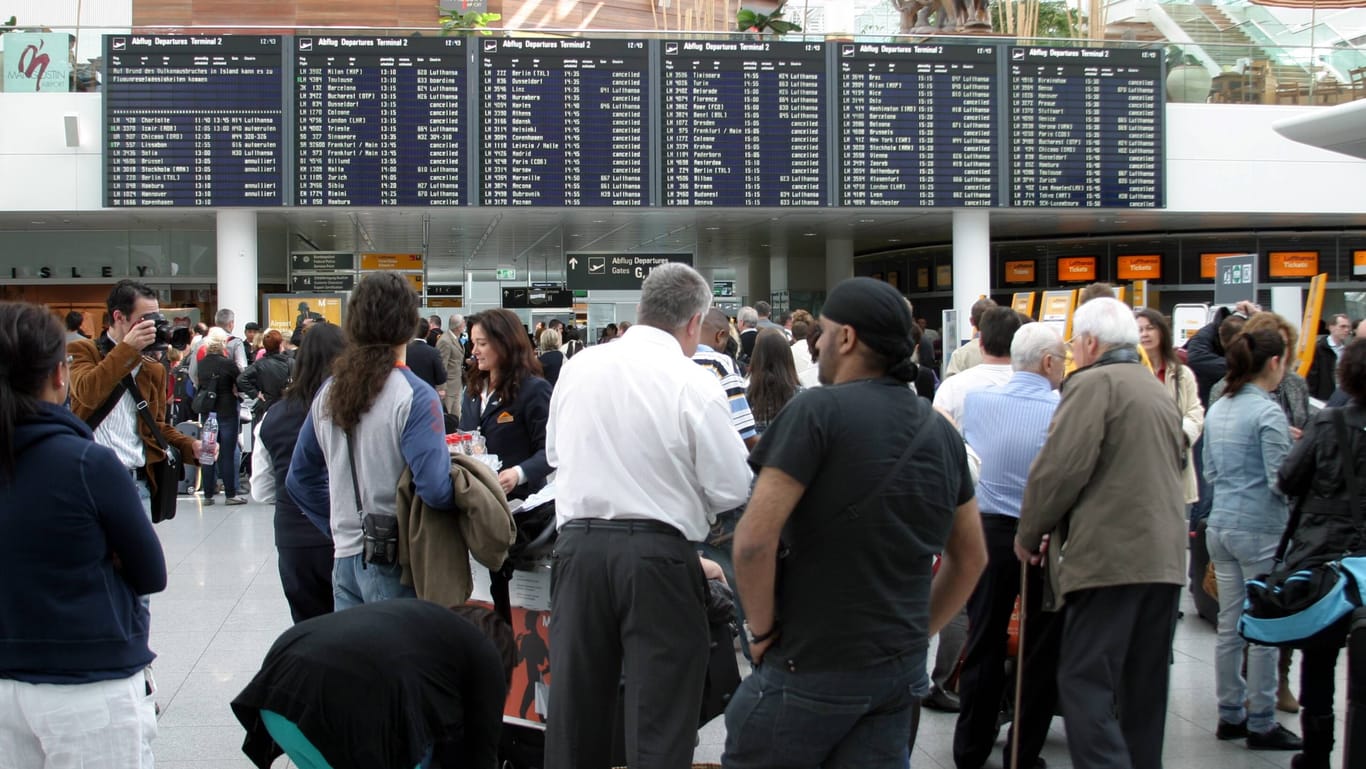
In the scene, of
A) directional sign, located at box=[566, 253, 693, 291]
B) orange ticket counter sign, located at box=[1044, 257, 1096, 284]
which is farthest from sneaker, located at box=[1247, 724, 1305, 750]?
orange ticket counter sign, located at box=[1044, 257, 1096, 284]

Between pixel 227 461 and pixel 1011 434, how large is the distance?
8.65 metres

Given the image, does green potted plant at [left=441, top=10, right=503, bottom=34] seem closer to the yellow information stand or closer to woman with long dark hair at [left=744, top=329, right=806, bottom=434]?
woman with long dark hair at [left=744, top=329, right=806, bottom=434]

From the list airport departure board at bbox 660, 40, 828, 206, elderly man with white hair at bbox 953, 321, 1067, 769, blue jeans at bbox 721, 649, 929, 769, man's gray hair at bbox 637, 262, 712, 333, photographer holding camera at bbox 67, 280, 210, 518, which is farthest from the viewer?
airport departure board at bbox 660, 40, 828, 206

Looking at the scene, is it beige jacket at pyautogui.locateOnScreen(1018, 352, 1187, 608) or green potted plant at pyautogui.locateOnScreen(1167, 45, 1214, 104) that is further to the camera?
green potted plant at pyautogui.locateOnScreen(1167, 45, 1214, 104)

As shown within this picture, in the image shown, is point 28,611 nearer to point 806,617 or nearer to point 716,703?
point 806,617

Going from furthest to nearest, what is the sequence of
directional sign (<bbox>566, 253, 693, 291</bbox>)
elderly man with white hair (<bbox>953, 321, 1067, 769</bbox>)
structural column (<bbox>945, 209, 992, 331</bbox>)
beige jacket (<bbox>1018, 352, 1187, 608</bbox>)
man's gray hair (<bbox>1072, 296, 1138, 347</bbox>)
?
structural column (<bbox>945, 209, 992, 331</bbox>) < directional sign (<bbox>566, 253, 693, 291</bbox>) < elderly man with white hair (<bbox>953, 321, 1067, 769</bbox>) < man's gray hair (<bbox>1072, 296, 1138, 347</bbox>) < beige jacket (<bbox>1018, 352, 1187, 608</bbox>)

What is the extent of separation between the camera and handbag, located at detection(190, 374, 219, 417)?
10711mm

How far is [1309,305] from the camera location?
8.56 metres

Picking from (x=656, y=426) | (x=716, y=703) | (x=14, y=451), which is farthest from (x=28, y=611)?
(x=716, y=703)

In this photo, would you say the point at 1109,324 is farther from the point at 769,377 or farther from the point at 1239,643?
the point at 769,377

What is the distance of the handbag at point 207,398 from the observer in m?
10.7

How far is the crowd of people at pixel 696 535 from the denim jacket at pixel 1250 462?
11mm

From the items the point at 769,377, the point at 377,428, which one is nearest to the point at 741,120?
the point at 769,377

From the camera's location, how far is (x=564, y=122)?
13.4 m
